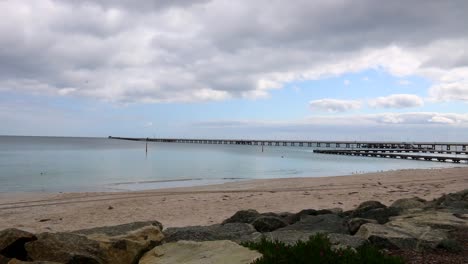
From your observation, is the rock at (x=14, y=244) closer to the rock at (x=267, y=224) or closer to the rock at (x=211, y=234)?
the rock at (x=211, y=234)

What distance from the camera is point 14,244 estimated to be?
215 inches

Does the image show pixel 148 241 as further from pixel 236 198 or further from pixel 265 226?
pixel 236 198

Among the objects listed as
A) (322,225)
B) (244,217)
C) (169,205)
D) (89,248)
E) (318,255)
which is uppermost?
(318,255)

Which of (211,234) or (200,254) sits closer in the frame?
(200,254)

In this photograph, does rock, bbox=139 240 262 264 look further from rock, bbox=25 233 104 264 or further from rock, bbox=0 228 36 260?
rock, bbox=0 228 36 260

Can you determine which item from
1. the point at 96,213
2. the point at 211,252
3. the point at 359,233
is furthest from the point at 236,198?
the point at 211,252

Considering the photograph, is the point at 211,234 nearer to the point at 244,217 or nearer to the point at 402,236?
the point at 244,217

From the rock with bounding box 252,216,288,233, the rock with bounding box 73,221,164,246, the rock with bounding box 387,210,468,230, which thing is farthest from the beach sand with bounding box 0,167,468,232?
the rock with bounding box 387,210,468,230

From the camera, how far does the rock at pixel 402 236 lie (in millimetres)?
5676

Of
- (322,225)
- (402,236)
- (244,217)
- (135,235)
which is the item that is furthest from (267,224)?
(135,235)

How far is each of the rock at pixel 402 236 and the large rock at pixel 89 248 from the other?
10.3ft

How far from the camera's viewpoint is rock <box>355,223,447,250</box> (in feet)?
18.6

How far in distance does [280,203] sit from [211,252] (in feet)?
34.5

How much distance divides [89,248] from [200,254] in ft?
4.65
